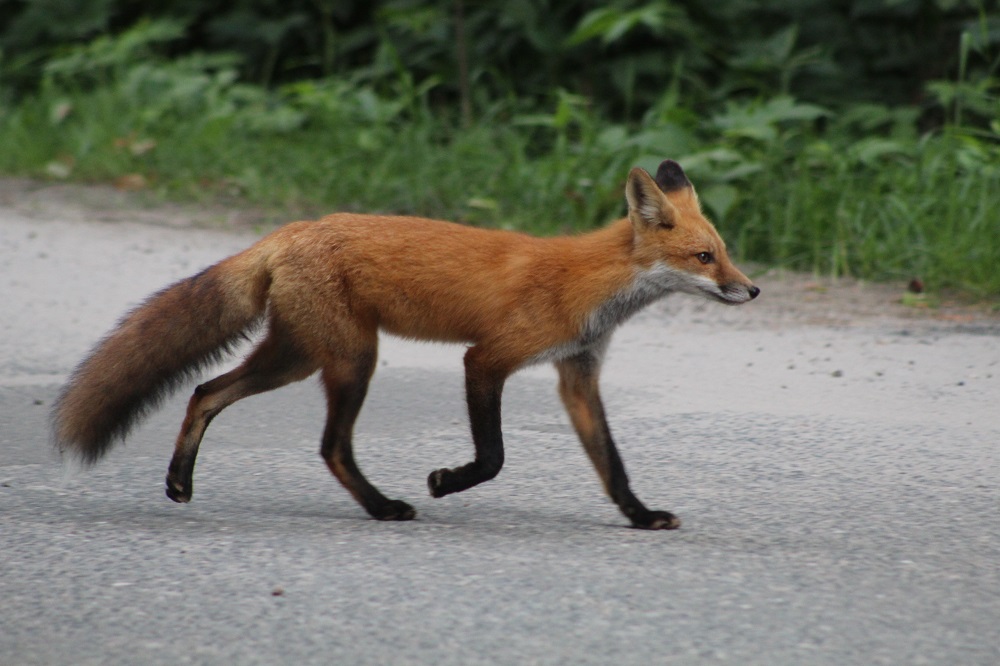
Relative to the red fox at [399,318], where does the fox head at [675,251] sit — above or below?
above

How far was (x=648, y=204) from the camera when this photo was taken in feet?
14.5

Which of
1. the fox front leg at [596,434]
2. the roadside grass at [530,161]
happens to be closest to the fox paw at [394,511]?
the fox front leg at [596,434]

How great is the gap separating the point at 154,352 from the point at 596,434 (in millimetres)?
1511

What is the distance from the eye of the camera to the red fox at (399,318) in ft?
14.1

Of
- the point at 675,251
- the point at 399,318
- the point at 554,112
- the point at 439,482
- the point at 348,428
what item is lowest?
the point at 439,482

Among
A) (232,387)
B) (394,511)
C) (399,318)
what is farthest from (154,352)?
(394,511)

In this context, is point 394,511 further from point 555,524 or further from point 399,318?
point 399,318

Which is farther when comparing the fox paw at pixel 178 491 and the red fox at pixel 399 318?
the fox paw at pixel 178 491

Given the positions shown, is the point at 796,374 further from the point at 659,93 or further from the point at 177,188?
the point at 177,188

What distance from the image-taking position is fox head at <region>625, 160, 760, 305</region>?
4.38m

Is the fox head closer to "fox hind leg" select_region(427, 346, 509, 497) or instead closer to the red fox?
the red fox

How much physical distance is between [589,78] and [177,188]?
Result: 3.47 meters

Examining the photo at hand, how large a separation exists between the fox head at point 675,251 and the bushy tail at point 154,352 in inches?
50.2

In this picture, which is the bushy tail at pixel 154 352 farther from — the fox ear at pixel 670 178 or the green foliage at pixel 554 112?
the green foliage at pixel 554 112
